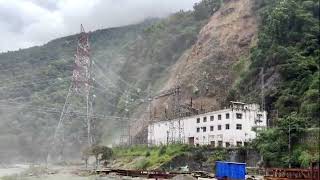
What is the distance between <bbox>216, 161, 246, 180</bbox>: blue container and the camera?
40.2 meters

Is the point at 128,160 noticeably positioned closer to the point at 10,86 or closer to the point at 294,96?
the point at 294,96

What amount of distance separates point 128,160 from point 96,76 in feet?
258

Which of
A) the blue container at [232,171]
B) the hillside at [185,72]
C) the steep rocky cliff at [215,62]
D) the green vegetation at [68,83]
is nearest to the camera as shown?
the blue container at [232,171]

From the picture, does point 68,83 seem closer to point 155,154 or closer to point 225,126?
point 155,154

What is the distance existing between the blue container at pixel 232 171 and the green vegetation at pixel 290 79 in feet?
19.5

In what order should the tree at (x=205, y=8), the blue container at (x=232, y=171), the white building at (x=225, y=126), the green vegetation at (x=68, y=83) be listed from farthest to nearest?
the tree at (x=205, y=8)
the green vegetation at (x=68, y=83)
the white building at (x=225, y=126)
the blue container at (x=232, y=171)

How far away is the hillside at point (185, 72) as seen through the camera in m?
56.7

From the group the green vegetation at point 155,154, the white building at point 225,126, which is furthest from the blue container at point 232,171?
the green vegetation at point 155,154

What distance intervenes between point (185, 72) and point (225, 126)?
36.3 meters

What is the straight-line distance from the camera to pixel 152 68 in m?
121

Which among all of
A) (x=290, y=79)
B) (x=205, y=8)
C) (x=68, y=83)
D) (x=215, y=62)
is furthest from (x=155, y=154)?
(x=68, y=83)

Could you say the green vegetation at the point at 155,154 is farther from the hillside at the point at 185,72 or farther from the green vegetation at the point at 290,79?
the green vegetation at the point at 290,79

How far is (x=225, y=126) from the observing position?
64062mm

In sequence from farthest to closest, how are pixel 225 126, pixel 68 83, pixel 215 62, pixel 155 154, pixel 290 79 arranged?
pixel 68 83, pixel 215 62, pixel 155 154, pixel 225 126, pixel 290 79
